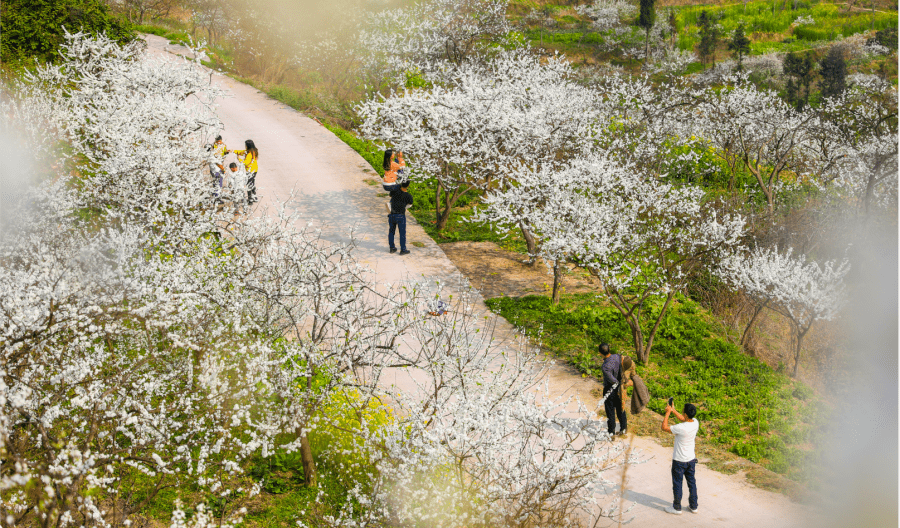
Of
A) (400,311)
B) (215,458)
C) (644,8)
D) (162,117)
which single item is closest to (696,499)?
(400,311)

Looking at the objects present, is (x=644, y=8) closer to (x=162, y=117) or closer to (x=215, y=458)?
(x=162, y=117)

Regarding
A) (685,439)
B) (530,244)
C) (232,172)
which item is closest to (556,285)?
(530,244)

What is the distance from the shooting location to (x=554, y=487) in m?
5.40

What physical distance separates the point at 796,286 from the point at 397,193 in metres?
7.05

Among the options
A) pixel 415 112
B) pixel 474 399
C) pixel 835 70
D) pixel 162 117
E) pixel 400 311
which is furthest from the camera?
pixel 835 70

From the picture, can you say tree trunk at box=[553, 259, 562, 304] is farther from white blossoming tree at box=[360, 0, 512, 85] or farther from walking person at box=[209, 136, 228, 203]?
white blossoming tree at box=[360, 0, 512, 85]

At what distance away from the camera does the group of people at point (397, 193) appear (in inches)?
459

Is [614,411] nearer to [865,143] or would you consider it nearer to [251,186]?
[251,186]

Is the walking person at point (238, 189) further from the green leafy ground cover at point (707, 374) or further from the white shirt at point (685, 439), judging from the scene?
the white shirt at point (685, 439)

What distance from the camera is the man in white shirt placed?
6.72 meters

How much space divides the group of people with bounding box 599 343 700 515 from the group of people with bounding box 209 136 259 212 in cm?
621

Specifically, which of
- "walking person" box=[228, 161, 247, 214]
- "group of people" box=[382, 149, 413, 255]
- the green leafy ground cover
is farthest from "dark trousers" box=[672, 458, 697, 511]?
"walking person" box=[228, 161, 247, 214]

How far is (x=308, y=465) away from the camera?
7051 mm

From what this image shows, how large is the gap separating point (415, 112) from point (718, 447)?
28.3 ft
